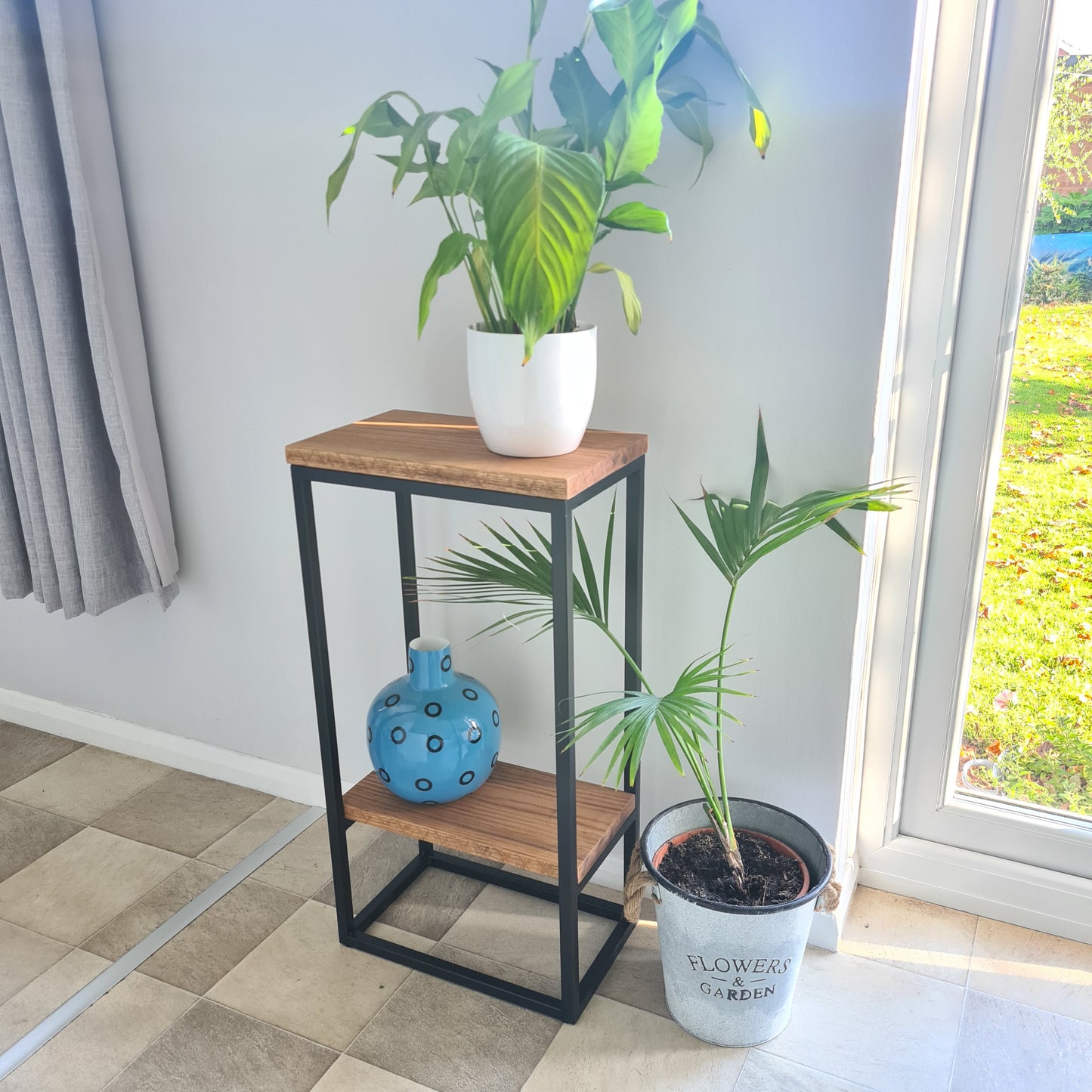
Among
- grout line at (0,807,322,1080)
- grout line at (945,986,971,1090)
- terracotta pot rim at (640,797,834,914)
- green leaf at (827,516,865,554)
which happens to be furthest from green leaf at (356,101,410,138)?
grout line at (945,986,971,1090)

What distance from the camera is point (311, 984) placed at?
1.60 metres

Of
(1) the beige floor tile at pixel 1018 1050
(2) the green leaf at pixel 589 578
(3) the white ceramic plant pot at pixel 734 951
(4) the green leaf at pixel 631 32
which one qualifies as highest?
(4) the green leaf at pixel 631 32

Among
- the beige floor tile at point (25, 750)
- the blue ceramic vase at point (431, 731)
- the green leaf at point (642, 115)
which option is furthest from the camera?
the beige floor tile at point (25, 750)

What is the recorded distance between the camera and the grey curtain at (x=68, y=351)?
171 centimetres

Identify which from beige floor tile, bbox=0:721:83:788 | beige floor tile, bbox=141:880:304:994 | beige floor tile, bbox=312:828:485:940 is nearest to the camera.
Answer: beige floor tile, bbox=141:880:304:994

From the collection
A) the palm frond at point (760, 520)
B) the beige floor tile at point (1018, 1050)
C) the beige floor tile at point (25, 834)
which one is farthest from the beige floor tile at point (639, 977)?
the beige floor tile at point (25, 834)

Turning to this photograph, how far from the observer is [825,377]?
1.41 m

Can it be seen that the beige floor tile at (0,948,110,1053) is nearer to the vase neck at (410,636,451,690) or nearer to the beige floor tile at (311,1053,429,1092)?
the beige floor tile at (311,1053,429,1092)

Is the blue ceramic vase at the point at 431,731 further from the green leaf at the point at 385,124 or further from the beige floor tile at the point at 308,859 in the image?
the green leaf at the point at 385,124

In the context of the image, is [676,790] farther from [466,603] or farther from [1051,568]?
[1051,568]

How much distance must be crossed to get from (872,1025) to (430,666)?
86cm

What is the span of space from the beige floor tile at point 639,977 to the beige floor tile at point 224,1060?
1.45 feet

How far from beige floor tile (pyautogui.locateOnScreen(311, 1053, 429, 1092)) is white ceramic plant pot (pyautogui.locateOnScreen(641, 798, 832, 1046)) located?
40cm

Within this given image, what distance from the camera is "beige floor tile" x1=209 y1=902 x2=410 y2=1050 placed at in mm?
1528
